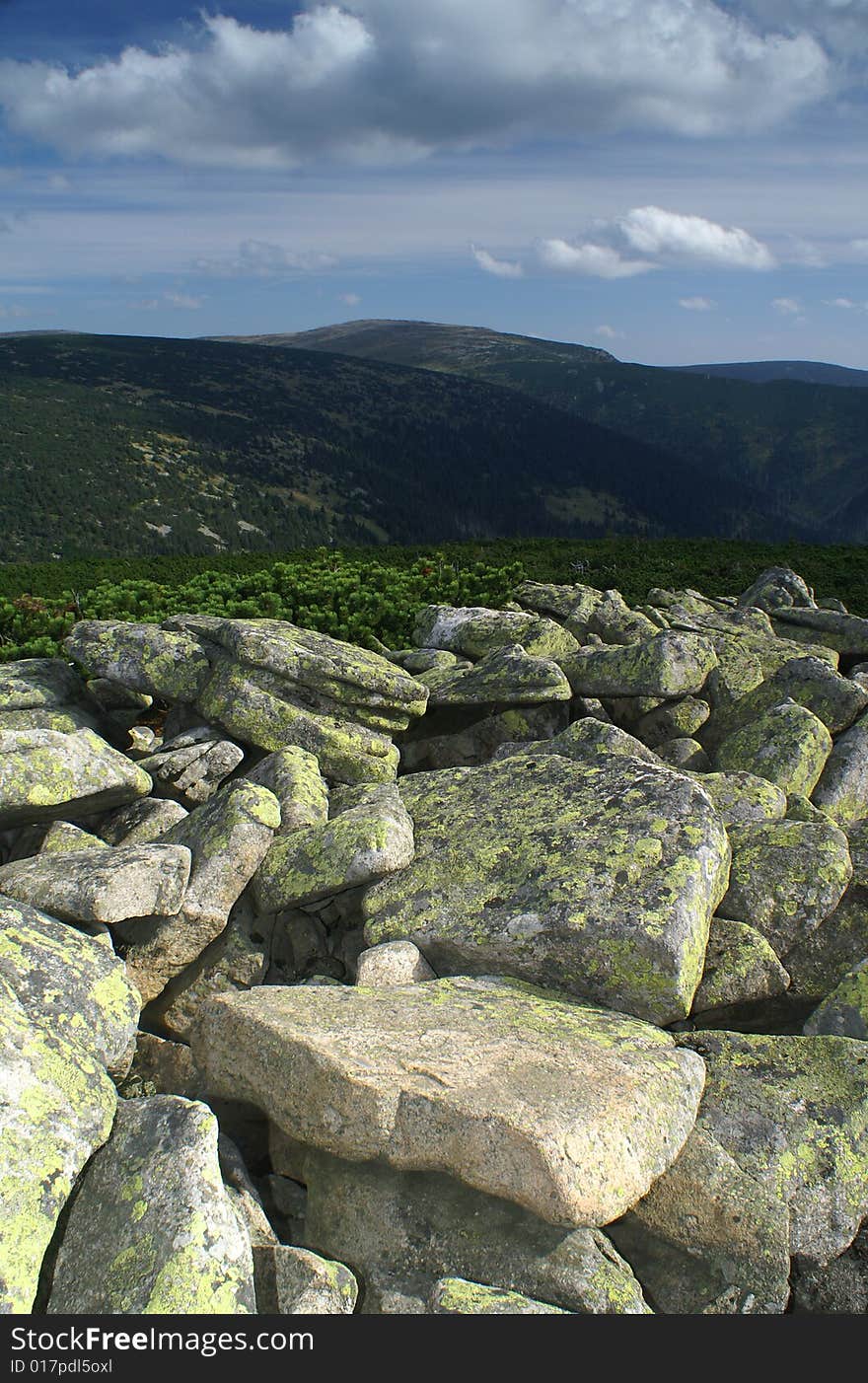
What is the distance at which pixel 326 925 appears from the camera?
1155 centimetres

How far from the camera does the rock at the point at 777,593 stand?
88.2ft

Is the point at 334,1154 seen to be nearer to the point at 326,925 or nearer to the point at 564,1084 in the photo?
the point at 564,1084

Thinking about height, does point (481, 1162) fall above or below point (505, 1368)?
above

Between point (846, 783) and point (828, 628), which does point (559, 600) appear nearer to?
point (828, 628)

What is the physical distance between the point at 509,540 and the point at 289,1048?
4012cm

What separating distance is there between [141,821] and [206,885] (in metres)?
2.99

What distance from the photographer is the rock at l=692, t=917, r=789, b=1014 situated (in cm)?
Answer: 987

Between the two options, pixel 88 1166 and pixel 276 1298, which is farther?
pixel 88 1166

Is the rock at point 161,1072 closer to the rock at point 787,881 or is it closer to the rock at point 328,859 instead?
the rock at point 328,859

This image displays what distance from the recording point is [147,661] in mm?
16391

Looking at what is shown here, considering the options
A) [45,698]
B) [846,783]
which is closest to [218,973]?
[45,698]

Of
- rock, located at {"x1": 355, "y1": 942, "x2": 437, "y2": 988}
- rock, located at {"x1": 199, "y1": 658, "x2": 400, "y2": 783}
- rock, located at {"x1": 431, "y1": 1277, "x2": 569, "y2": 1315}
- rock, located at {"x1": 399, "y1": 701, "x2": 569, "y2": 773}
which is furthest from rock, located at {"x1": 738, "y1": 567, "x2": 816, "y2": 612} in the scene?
rock, located at {"x1": 431, "y1": 1277, "x2": 569, "y2": 1315}

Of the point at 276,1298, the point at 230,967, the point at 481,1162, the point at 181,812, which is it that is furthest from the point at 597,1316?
the point at 181,812

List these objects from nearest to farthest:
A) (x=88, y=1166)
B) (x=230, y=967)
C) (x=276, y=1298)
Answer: (x=276, y=1298), (x=88, y=1166), (x=230, y=967)
